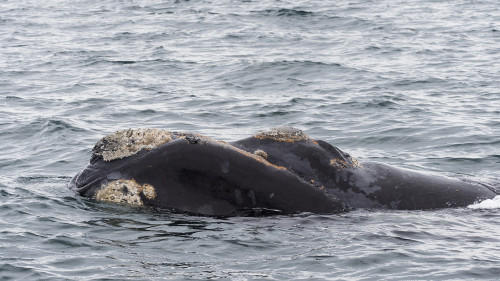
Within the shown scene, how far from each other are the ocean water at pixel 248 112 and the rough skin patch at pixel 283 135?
95 centimetres

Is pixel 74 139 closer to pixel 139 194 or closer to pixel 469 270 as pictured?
pixel 139 194

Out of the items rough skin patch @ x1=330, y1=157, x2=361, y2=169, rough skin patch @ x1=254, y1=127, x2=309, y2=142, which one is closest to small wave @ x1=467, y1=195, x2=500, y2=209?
rough skin patch @ x1=330, y1=157, x2=361, y2=169

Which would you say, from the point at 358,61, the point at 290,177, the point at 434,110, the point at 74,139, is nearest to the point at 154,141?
the point at 290,177

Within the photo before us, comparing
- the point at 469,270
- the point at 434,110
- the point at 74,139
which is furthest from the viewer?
the point at 434,110

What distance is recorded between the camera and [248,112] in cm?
1741

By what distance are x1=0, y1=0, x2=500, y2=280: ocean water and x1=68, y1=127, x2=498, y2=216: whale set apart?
181mm

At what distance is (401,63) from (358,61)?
1.31 meters

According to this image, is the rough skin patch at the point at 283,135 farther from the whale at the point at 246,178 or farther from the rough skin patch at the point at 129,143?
the rough skin patch at the point at 129,143

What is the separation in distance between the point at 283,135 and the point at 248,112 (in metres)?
8.44

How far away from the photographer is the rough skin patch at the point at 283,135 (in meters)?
8.97

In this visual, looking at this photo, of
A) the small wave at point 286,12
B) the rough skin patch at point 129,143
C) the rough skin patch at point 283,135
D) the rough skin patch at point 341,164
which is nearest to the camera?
the rough skin patch at point 129,143

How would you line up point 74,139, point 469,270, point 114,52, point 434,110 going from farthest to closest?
1. point 114,52
2. point 434,110
3. point 74,139
4. point 469,270

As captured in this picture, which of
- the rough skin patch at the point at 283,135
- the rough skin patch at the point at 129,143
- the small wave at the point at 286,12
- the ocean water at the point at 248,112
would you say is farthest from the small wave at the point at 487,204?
the small wave at the point at 286,12

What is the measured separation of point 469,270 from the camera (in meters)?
7.46
